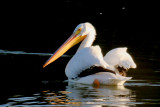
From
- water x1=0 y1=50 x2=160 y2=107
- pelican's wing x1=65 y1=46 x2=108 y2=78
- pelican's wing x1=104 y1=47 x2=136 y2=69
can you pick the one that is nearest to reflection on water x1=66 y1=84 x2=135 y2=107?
water x1=0 y1=50 x2=160 y2=107

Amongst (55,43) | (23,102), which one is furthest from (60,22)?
(23,102)

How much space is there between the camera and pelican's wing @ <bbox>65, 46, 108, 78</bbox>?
32.2 ft

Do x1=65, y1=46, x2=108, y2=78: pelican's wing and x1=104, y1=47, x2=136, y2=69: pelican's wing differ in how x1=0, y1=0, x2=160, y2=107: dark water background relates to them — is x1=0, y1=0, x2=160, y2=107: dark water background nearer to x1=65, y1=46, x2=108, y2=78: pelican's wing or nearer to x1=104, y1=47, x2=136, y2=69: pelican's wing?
x1=65, y1=46, x2=108, y2=78: pelican's wing

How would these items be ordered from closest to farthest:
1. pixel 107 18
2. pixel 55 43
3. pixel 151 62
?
pixel 151 62, pixel 55 43, pixel 107 18

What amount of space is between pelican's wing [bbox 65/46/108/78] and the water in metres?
0.29

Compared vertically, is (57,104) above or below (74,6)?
below

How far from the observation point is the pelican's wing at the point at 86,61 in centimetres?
982

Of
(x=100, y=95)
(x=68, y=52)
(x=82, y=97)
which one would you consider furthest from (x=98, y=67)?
(x=68, y=52)

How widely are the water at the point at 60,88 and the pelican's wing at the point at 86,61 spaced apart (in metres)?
0.29

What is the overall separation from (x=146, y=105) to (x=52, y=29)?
1310 cm

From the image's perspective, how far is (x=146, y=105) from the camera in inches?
325

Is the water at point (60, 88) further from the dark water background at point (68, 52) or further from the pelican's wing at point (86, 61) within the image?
the pelican's wing at point (86, 61)

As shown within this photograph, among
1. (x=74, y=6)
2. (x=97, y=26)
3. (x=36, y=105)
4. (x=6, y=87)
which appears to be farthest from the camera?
(x=74, y=6)

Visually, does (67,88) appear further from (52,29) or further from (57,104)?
(52,29)
